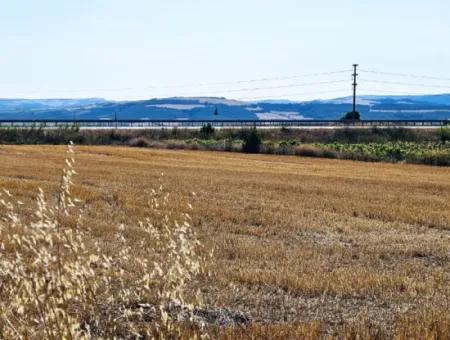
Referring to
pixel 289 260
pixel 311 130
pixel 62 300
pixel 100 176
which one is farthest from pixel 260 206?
pixel 311 130

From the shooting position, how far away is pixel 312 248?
13.5 m

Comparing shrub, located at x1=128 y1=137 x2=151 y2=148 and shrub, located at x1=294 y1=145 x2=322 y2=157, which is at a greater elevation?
shrub, located at x1=128 y1=137 x2=151 y2=148

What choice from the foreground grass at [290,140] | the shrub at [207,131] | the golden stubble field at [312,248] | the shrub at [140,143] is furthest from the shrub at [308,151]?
the golden stubble field at [312,248]

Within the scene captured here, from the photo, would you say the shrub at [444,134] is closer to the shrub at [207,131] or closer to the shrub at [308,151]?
the shrub at [308,151]

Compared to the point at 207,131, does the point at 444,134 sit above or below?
below

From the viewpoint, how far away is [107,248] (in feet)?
39.5

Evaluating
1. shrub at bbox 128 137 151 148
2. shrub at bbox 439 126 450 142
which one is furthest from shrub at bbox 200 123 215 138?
shrub at bbox 439 126 450 142

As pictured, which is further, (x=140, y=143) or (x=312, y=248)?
(x=140, y=143)

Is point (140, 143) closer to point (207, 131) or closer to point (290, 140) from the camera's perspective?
point (207, 131)

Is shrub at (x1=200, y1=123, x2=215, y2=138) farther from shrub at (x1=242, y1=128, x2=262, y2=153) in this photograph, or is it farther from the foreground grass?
shrub at (x1=242, y1=128, x2=262, y2=153)

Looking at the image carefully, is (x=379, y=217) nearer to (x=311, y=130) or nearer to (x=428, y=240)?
(x=428, y=240)

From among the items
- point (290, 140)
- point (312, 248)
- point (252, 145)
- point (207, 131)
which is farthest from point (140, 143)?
point (312, 248)

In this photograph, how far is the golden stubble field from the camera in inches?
327

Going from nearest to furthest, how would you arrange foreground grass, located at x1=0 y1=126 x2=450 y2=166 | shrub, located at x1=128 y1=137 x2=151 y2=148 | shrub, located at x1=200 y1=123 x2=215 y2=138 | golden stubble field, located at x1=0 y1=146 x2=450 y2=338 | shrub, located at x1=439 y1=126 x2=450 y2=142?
1. golden stubble field, located at x1=0 y1=146 x2=450 y2=338
2. foreground grass, located at x1=0 y1=126 x2=450 y2=166
3. shrub, located at x1=128 y1=137 x2=151 y2=148
4. shrub, located at x1=439 y1=126 x2=450 y2=142
5. shrub, located at x1=200 y1=123 x2=215 y2=138
